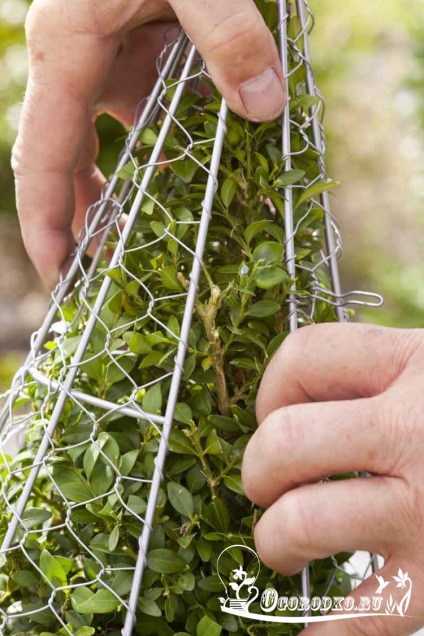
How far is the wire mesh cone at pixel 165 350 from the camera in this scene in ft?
1.64

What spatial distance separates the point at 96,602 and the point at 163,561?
52mm

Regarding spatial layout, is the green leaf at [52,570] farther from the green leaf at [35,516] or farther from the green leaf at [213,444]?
the green leaf at [213,444]

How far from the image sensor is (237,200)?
1.79ft

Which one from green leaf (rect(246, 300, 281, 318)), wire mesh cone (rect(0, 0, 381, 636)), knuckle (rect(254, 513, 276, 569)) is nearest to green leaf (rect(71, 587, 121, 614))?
wire mesh cone (rect(0, 0, 381, 636))

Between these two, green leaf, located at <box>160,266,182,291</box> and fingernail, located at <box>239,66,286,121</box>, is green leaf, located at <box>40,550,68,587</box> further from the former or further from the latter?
fingernail, located at <box>239,66,286,121</box>

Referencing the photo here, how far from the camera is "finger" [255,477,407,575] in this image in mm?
445

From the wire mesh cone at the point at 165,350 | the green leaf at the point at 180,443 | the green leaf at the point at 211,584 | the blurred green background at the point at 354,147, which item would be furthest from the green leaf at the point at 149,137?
the blurred green background at the point at 354,147

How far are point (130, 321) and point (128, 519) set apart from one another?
143 mm

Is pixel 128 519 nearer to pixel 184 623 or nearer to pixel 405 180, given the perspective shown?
pixel 184 623

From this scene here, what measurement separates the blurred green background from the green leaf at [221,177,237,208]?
1.70 m

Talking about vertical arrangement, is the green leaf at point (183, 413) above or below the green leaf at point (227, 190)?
below

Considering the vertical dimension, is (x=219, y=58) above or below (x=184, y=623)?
above

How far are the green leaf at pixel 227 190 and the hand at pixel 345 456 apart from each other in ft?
0.36

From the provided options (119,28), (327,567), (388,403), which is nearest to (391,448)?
(388,403)
